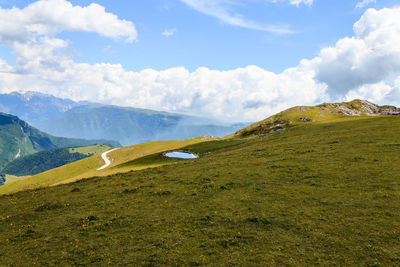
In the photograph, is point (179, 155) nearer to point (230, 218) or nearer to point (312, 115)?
point (230, 218)

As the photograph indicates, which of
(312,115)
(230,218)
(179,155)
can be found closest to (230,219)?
(230,218)

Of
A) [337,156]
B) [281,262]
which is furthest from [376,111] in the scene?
[281,262]

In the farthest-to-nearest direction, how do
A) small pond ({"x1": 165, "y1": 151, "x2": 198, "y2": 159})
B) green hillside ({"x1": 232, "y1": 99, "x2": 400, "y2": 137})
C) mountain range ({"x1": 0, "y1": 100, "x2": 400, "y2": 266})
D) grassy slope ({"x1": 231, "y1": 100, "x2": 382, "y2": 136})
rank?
green hillside ({"x1": 232, "y1": 99, "x2": 400, "y2": 137}), grassy slope ({"x1": 231, "y1": 100, "x2": 382, "y2": 136}), small pond ({"x1": 165, "y1": 151, "x2": 198, "y2": 159}), mountain range ({"x1": 0, "y1": 100, "x2": 400, "y2": 266})

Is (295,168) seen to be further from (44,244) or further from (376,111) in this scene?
(376,111)

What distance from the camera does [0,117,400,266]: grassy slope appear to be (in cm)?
1492

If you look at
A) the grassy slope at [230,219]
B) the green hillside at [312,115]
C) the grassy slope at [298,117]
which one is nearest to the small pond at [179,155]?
the green hillside at [312,115]

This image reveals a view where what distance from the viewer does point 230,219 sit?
19469 mm

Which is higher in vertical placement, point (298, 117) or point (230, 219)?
point (298, 117)

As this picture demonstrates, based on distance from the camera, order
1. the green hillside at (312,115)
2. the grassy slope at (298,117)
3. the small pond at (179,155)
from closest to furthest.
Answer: the small pond at (179,155) < the grassy slope at (298,117) < the green hillside at (312,115)

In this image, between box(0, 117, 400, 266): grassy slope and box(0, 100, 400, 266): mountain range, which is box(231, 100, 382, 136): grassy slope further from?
box(0, 117, 400, 266): grassy slope

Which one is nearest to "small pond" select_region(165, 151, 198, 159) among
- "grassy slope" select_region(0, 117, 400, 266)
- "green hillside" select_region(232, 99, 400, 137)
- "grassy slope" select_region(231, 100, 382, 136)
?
"green hillside" select_region(232, 99, 400, 137)

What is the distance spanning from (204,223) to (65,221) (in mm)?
13952

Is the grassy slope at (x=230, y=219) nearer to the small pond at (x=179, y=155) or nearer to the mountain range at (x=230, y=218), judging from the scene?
the mountain range at (x=230, y=218)

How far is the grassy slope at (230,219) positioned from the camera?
1492 cm
